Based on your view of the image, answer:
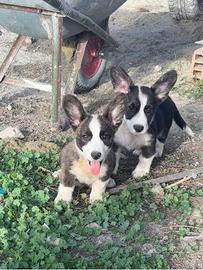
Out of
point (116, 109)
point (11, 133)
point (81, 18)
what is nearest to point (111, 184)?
point (116, 109)

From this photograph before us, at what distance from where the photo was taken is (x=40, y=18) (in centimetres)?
561

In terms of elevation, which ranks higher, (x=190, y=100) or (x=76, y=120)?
(x=76, y=120)

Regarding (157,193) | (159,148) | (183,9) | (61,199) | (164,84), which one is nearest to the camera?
(61,199)

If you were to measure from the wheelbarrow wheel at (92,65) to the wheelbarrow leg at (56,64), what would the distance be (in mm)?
1032

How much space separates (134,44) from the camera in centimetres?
852

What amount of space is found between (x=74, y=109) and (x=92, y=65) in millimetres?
2959

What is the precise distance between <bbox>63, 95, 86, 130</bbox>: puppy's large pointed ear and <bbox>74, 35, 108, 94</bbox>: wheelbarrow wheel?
2472 mm

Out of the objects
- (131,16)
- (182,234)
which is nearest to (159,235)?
(182,234)

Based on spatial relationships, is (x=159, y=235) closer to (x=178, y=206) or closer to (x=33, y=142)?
(x=178, y=206)

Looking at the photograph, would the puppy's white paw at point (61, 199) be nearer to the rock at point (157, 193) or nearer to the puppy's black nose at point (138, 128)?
the rock at point (157, 193)

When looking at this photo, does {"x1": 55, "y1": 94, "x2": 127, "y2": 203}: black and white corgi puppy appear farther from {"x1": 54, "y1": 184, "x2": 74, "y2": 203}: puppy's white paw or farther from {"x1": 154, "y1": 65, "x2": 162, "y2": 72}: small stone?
{"x1": 154, "y1": 65, "x2": 162, "y2": 72}: small stone

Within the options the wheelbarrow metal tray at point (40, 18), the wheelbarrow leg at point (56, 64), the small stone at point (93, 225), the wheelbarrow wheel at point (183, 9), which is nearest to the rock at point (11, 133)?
the wheelbarrow leg at point (56, 64)

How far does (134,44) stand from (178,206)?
14.8ft

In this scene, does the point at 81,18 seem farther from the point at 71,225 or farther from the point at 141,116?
the point at 71,225
